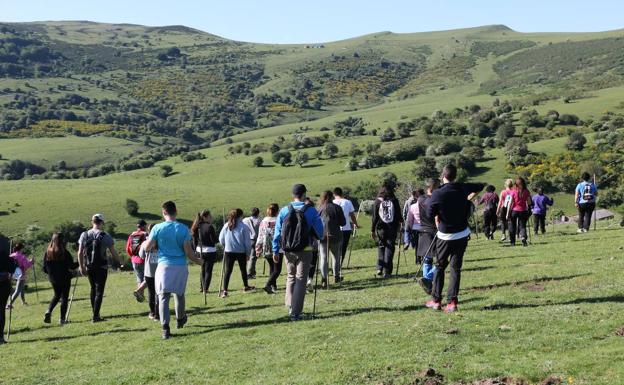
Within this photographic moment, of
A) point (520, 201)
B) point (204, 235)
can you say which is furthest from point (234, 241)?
point (520, 201)

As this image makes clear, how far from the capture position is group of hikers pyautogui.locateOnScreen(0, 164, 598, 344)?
11477 millimetres

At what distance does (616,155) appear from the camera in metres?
65.0

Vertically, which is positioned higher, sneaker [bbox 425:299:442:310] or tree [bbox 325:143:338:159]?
sneaker [bbox 425:299:442:310]

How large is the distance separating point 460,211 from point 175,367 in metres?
5.35

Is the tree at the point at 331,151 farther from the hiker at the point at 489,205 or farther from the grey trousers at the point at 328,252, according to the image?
the grey trousers at the point at 328,252

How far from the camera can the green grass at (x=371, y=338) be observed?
8.38 m

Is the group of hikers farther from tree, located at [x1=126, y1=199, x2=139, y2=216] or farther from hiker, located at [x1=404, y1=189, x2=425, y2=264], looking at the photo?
tree, located at [x1=126, y1=199, x2=139, y2=216]

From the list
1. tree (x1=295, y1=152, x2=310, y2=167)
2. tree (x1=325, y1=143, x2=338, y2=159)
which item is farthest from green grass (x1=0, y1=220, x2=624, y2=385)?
tree (x1=325, y1=143, x2=338, y2=159)

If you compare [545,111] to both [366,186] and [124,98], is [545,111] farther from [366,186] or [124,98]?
[124,98]

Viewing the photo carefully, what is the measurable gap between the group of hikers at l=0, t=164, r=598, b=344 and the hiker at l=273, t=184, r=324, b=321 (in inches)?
0.7

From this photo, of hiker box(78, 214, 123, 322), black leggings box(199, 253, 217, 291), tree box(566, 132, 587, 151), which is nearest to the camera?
hiker box(78, 214, 123, 322)

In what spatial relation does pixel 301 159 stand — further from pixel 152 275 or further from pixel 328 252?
pixel 152 275

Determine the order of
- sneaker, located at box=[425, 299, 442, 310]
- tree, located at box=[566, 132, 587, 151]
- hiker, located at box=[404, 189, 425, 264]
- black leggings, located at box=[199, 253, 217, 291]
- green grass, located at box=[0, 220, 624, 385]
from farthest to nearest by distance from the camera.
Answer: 1. tree, located at box=[566, 132, 587, 151]
2. hiker, located at box=[404, 189, 425, 264]
3. black leggings, located at box=[199, 253, 217, 291]
4. sneaker, located at box=[425, 299, 442, 310]
5. green grass, located at box=[0, 220, 624, 385]

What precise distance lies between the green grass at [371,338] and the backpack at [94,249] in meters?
1.49
